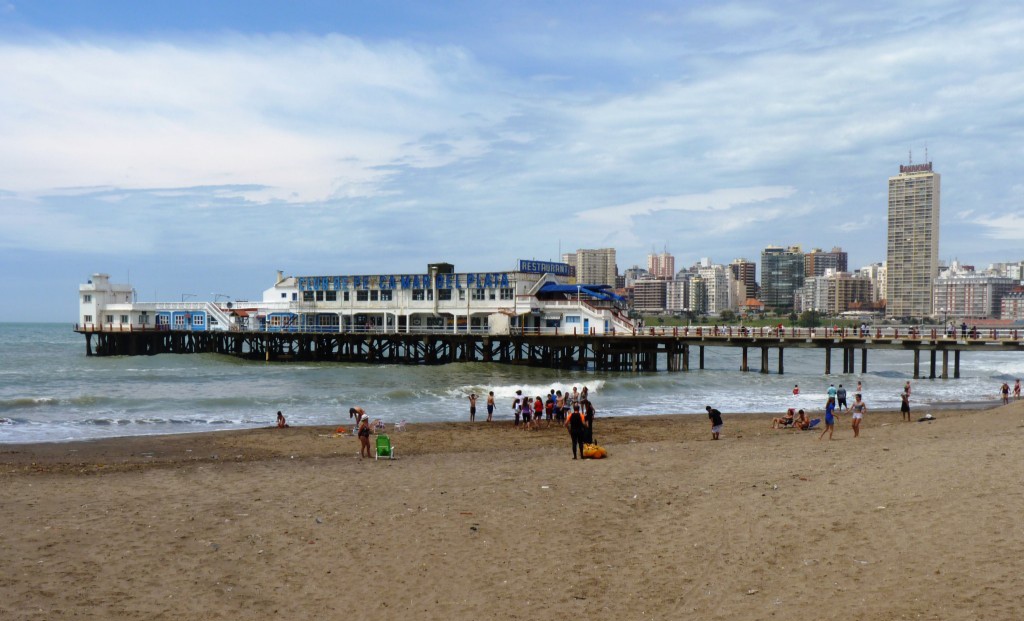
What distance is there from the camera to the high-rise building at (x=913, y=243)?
18962 cm

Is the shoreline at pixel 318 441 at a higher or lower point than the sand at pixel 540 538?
lower

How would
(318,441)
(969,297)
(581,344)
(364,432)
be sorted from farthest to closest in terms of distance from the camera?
(969,297)
(581,344)
(318,441)
(364,432)

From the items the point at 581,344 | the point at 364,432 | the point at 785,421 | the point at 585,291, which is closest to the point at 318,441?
the point at 364,432

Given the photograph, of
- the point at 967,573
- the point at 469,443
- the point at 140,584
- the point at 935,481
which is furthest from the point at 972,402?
the point at 140,584

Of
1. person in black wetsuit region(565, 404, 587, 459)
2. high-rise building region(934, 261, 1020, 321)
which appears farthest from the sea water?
high-rise building region(934, 261, 1020, 321)

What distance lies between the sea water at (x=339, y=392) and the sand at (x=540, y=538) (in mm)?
12376

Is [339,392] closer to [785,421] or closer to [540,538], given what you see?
[785,421]

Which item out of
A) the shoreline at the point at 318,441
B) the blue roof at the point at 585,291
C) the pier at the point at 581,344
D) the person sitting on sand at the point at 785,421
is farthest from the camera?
the blue roof at the point at 585,291

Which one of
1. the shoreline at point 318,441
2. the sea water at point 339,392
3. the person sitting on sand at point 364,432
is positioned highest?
the person sitting on sand at point 364,432

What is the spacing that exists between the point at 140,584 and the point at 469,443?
13.4 m

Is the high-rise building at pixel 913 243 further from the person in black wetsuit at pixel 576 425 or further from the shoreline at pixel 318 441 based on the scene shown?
the person in black wetsuit at pixel 576 425

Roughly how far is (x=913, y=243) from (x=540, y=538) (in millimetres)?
206337

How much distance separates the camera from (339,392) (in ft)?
123

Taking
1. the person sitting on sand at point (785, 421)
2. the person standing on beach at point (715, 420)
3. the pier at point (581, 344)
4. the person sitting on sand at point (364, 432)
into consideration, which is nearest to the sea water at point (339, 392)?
the pier at point (581, 344)
